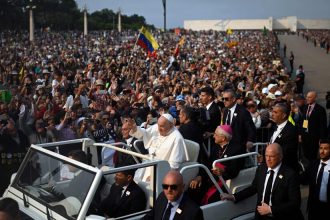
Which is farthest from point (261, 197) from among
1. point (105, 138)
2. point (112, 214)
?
point (105, 138)

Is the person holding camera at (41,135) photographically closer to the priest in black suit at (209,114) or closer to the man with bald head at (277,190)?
the priest in black suit at (209,114)

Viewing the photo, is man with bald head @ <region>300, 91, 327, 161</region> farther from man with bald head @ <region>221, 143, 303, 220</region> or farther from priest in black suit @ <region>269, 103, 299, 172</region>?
man with bald head @ <region>221, 143, 303, 220</region>

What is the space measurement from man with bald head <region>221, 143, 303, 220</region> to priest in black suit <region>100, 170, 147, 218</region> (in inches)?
49.2

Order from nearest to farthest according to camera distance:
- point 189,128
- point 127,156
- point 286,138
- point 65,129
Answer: point 127,156, point 286,138, point 189,128, point 65,129

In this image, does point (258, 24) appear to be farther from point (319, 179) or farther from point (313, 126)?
point (319, 179)

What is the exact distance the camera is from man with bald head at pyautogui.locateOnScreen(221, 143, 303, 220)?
4207mm

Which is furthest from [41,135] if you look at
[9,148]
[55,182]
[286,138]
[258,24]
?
[258,24]

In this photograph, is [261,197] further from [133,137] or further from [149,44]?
[149,44]

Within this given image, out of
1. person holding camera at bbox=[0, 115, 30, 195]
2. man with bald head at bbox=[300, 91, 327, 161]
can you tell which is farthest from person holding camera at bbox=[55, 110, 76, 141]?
man with bald head at bbox=[300, 91, 327, 161]

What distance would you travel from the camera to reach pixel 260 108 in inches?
411

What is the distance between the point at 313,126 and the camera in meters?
8.62

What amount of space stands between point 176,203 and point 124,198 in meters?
0.94

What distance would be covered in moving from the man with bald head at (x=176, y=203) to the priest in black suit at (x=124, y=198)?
0.71 m

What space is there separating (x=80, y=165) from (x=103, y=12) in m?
108
